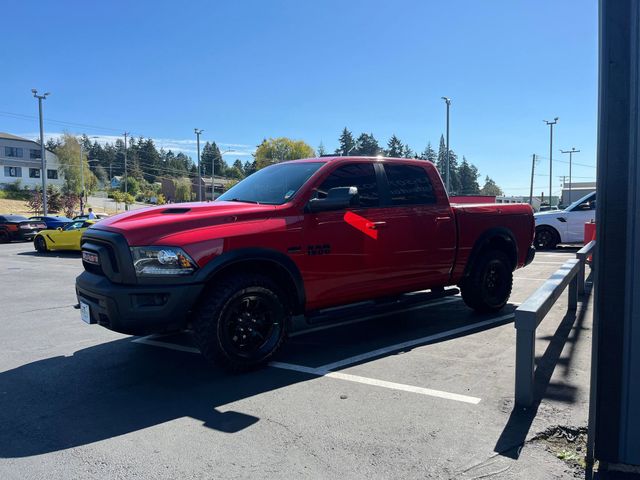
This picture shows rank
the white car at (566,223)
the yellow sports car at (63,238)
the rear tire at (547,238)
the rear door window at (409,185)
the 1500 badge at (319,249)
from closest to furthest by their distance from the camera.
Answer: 1. the 1500 badge at (319,249)
2. the rear door window at (409,185)
3. the white car at (566,223)
4. the rear tire at (547,238)
5. the yellow sports car at (63,238)

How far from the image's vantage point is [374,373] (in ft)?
15.8

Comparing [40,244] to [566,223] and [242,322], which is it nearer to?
[242,322]

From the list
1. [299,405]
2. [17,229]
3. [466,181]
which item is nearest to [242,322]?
[299,405]

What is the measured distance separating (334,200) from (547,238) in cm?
1333

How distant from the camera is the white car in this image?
51.5 ft

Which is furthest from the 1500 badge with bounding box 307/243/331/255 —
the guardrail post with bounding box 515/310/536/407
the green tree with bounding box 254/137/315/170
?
the green tree with bounding box 254/137/315/170

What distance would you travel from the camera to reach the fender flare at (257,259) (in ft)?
14.8

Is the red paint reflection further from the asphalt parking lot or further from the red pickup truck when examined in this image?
the asphalt parking lot

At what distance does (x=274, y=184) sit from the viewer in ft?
18.8

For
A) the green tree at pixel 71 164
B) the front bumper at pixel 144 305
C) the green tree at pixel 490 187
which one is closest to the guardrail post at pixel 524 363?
the front bumper at pixel 144 305

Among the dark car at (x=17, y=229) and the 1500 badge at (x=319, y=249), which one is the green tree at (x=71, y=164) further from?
the 1500 badge at (x=319, y=249)

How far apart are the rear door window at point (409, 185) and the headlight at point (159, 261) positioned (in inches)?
105

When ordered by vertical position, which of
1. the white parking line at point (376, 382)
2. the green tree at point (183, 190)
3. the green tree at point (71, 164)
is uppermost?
the green tree at point (71, 164)

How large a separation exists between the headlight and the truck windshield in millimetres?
1276
